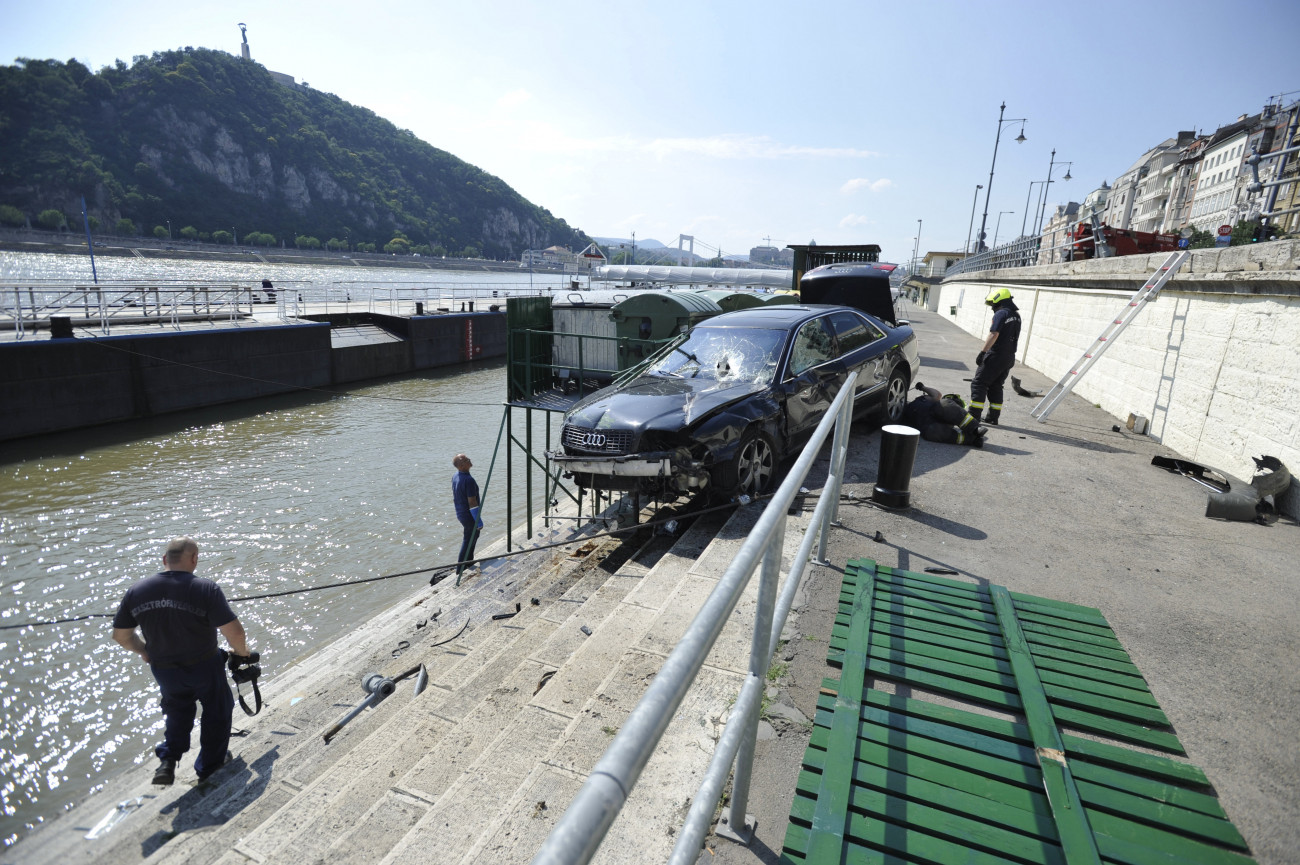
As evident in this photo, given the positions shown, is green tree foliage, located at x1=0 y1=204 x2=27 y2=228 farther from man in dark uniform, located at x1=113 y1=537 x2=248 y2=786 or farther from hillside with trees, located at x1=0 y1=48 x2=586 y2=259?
man in dark uniform, located at x1=113 y1=537 x2=248 y2=786

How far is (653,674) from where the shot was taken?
3738 millimetres

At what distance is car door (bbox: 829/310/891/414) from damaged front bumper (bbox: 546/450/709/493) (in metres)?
2.75

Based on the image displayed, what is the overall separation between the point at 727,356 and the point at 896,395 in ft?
10.1

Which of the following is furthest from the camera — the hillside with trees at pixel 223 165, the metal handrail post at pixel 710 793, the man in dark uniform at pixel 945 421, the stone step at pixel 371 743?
the hillside with trees at pixel 223 165

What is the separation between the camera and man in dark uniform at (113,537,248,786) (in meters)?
4.41

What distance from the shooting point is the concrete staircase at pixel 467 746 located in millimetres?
2762

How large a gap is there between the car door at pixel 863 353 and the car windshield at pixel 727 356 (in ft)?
3.52

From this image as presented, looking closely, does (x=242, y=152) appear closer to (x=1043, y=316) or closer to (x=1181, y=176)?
(x=1043, y=316)

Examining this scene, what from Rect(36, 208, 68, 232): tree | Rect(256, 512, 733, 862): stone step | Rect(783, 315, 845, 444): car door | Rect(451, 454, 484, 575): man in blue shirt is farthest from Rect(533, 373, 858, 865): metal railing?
Rect(36, 208, 68, 232): tree

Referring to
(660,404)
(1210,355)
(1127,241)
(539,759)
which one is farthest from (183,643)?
(1127,241)

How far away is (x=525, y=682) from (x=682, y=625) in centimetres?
128

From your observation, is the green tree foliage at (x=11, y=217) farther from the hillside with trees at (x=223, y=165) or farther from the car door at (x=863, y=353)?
the car door at (x=863, y=353)

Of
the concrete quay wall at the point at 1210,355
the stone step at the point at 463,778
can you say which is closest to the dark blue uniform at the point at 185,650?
the stone step at the point at 463,778

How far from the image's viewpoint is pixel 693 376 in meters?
7.17
